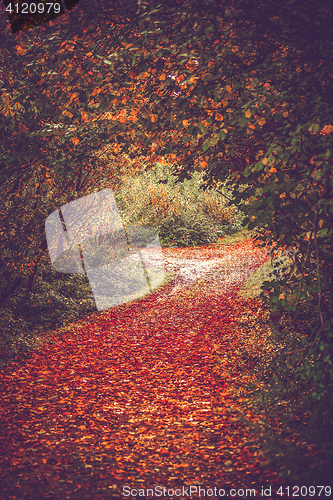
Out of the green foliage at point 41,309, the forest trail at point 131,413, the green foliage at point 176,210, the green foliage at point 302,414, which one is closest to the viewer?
the green foliage at point 302,414

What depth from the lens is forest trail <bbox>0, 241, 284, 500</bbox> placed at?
401cm

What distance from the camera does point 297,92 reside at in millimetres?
4301

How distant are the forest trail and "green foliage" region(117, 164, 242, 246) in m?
9.74

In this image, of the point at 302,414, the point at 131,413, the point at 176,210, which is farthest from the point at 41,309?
the point at 176,210

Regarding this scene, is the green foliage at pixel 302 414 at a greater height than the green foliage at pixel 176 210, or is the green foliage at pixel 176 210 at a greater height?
the green foliage at pixel 302 414

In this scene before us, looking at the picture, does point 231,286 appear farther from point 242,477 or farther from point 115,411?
point 242,477

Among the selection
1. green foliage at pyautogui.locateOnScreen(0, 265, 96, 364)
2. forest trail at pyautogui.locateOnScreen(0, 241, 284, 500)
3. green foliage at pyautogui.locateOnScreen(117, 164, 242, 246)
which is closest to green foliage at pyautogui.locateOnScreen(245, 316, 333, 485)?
forest trail at pyautogui.locateOnScreen(0, 241, 284, 500)

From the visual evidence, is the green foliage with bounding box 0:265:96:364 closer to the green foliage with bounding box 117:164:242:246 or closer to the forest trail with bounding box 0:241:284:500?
the forest trail with bounding box 0:241:284:500

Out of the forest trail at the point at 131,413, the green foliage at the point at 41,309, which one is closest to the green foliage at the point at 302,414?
the forest trail at the point at 131,413

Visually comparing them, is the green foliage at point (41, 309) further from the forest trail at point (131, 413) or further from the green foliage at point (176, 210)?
the green foliage at point (176, 210)

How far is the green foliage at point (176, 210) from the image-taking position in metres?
19.4

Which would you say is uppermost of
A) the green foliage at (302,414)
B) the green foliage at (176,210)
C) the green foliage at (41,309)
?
the green foliage at (302,414)

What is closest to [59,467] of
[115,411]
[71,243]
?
[115,411]

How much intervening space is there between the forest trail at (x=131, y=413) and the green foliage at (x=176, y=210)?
9739mm
